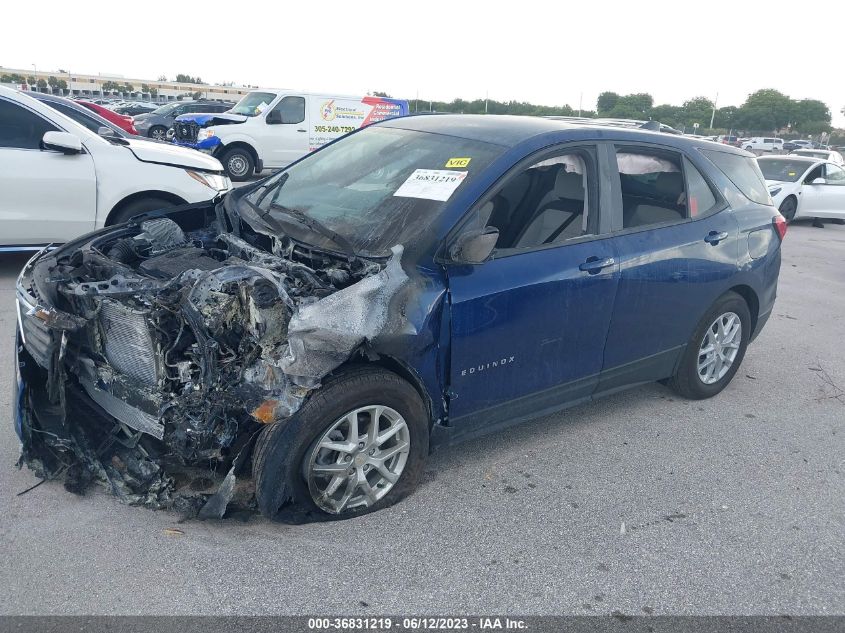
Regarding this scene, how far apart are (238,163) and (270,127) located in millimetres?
1105

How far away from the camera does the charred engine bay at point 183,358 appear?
8.91 feet

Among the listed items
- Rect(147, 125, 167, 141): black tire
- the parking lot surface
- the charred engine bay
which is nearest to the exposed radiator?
the charred engine bay

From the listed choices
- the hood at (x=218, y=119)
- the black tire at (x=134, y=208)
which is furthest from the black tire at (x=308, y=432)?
the hood at (x=218, y=119)

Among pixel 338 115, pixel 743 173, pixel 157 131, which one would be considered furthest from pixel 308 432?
pixel 157 131

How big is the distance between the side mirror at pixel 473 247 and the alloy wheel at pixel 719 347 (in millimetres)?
2120

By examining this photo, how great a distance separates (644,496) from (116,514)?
2.54 m

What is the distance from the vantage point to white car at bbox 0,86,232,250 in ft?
19.9

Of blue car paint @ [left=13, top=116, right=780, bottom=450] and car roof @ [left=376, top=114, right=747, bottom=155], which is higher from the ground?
car roof @ [left=376, top=114, right=747, bottom=155]

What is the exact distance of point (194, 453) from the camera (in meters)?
2.81

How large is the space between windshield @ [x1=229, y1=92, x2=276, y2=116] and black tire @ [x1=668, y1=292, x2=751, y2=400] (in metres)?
13.1

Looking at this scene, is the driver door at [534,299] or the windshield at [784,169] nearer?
the driver door at [534,299]

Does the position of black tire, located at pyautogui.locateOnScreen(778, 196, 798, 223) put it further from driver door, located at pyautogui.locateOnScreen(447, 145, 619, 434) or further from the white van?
driver door, located at pyautogui.locateOnScreen(447, 145, 619, 434)

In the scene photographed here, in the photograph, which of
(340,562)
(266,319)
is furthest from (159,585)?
(266,319)

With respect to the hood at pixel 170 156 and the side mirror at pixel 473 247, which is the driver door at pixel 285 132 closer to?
the hood at pixel 170 156
